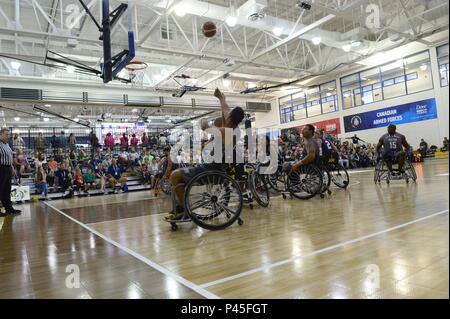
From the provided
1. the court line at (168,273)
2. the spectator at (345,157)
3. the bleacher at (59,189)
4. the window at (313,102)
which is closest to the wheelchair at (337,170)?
the court line at (168,273)

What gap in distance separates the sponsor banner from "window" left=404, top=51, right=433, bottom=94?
55.4 feet

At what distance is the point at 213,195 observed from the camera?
343cm

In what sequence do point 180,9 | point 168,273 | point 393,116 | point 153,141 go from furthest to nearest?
point 153,141 < point 393,116 < point 180,9 < point 168,273

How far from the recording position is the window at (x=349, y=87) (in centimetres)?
1838

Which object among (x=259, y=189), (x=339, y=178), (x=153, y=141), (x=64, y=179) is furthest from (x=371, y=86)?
(x=64, y=179)

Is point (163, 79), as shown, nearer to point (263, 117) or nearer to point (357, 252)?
point (263, 117)

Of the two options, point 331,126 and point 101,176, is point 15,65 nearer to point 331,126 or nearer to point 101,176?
point 101,176

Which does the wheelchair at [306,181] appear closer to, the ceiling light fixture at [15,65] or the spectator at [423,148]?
the spectator at [423,148]

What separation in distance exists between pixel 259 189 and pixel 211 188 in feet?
6.00

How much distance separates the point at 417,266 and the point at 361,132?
17.5 metres

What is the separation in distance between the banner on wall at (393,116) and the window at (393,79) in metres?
0.94

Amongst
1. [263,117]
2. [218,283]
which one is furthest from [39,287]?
[263,117]

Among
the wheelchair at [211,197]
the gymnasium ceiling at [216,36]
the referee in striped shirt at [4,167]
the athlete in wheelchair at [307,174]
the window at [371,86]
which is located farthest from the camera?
the window at [371,86]

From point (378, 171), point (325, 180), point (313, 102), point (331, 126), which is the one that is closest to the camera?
point (325, 180)
